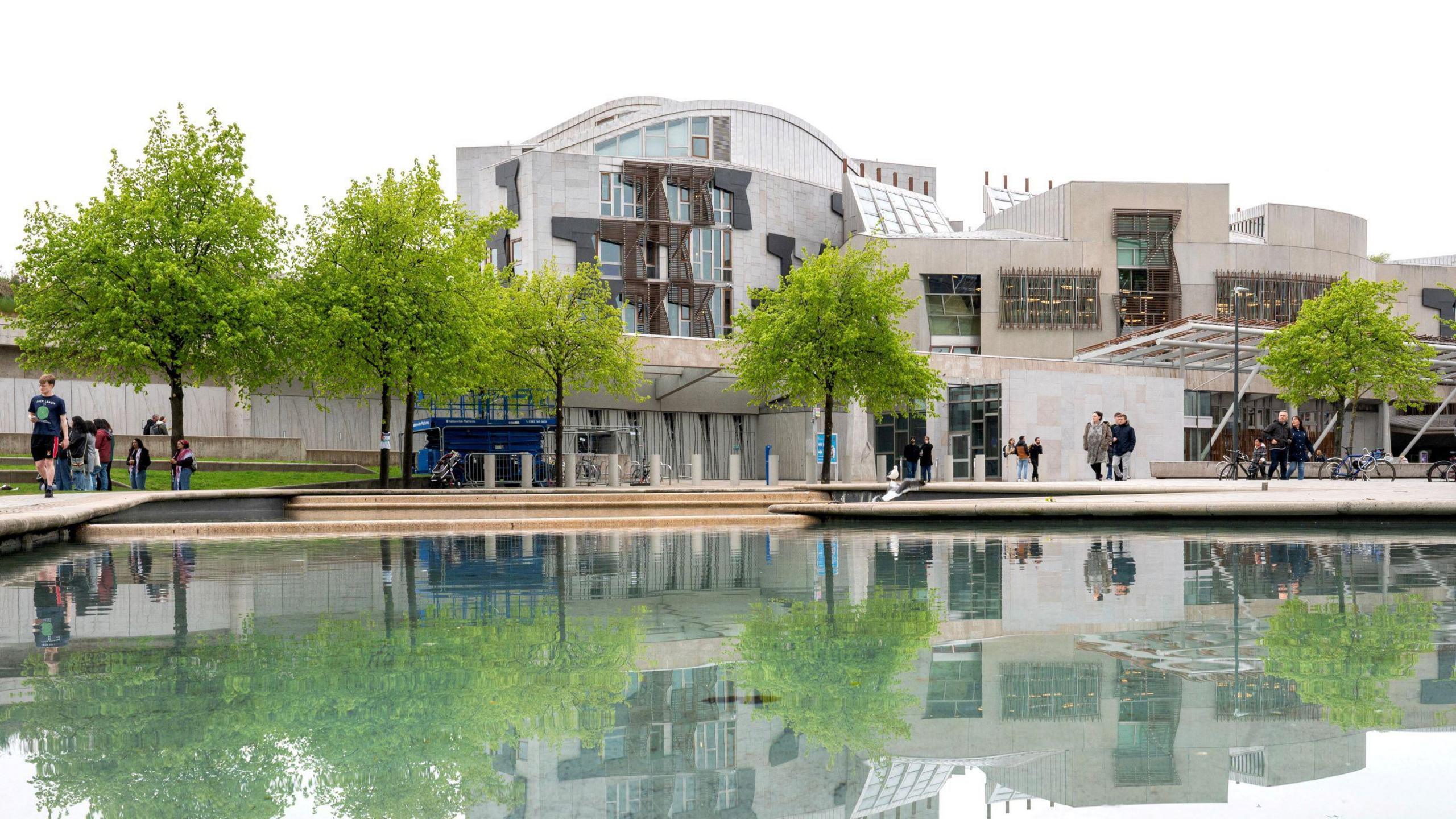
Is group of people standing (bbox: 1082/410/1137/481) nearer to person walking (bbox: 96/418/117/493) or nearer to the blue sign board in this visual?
the blue sign board

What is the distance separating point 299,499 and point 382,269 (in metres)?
8.26

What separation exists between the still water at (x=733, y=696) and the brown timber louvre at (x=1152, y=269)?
51.7 meters

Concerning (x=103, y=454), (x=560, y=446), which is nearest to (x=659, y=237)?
(x=560, y=446)

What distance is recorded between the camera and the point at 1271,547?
10.3 meters

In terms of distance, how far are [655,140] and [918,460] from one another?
38.0 m

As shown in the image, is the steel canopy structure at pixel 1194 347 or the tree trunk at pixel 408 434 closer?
the tree trunk at pixel 408 434

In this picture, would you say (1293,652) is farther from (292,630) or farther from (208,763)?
(292,630)

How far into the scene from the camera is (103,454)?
2261cm

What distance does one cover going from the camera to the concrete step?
17500 mm

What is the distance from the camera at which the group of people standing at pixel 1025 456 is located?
29.5 metres

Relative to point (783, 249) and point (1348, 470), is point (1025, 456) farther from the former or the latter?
point (783, 249)

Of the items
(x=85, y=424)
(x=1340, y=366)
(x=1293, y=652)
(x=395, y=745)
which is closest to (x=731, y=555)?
(x=1293, y=652)

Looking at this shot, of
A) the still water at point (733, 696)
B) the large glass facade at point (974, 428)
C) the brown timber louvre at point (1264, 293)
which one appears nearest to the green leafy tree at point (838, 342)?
the large glass facade at point (974, 428)

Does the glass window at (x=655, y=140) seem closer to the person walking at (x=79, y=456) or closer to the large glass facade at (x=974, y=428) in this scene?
the large glass facade at (x=974, y=428)
